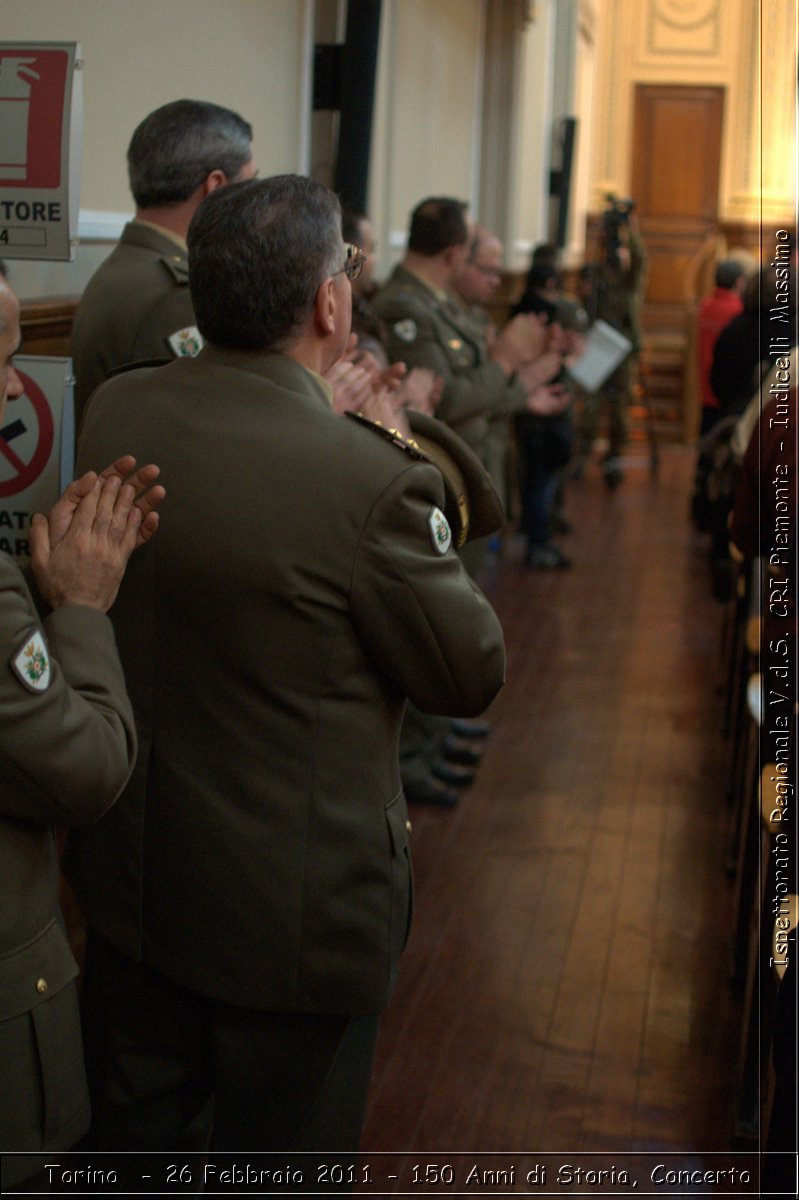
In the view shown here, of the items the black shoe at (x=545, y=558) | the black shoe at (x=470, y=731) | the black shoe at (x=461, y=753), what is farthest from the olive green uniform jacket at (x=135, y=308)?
the black shoe at (x=545, y=558)

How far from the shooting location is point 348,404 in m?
2.04

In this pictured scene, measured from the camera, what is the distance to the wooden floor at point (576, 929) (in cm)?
267

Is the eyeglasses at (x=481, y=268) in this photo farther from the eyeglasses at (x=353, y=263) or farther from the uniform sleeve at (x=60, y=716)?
the uniform sleeve at (x=60, y=716)

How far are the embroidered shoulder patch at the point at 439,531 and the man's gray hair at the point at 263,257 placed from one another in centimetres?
27

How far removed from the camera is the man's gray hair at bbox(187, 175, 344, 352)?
1604 mm

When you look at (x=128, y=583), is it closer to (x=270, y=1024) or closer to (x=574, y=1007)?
(x=270, y=1024)

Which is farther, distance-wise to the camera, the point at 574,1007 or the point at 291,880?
the point at 574,1007

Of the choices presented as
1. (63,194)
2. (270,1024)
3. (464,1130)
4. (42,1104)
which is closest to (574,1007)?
(464,1130)

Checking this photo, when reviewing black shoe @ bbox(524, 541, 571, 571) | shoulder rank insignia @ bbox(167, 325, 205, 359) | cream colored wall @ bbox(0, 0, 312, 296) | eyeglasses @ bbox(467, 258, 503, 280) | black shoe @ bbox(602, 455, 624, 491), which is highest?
cream colored wall @ bbox(0, 0, 312, 296)

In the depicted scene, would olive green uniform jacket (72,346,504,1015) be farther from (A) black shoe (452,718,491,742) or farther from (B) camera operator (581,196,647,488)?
(B) camera operator (581,196,647,488)

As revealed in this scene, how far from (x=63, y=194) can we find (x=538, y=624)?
4.57m

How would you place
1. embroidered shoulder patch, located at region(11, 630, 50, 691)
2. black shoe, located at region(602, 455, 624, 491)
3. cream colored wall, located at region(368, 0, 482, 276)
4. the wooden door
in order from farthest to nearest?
the wooden door → black shoe, located at region(602, 455, 624, 491) → cream colored wall, located at region(368, 0, 482, 276) → embroidered shoulder patch, located at region(11, 630, 50, 691)

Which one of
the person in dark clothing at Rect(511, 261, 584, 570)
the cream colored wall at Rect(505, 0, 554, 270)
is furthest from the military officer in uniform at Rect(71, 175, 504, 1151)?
the cream colored wall at Rect(505, 0, 554, 270)

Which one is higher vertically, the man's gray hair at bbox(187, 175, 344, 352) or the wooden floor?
the man's gray hair at bbox(187, 175, 344, 352)
